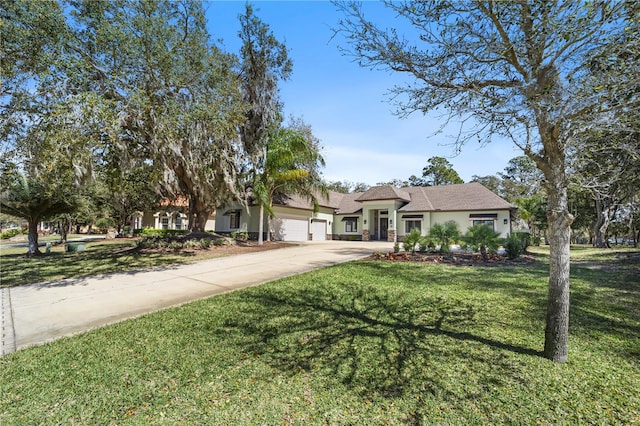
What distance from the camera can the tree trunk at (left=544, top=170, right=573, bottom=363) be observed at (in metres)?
3.36

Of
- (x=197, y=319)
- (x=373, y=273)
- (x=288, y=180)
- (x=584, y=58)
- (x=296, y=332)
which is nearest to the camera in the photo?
(x=584, y=58)

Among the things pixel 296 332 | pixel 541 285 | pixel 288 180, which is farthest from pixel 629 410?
pixel 288 180

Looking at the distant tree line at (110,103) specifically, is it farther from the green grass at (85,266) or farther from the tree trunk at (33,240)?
the green grass at (85,266)

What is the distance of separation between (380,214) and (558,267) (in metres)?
24.5

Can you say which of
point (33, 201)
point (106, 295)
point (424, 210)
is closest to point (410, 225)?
point (424, 210)

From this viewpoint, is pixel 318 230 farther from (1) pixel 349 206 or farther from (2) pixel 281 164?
(2) pixel 281 164

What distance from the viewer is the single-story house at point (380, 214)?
22516 millimetres

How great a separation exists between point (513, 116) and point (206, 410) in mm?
4863

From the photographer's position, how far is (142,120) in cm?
966

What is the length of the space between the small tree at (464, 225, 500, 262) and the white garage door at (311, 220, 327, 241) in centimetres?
1546

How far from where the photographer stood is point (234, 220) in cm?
2430

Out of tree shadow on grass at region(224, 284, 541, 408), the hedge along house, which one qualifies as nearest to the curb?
tree shadow on grass at region(224, 284, 541, 408)

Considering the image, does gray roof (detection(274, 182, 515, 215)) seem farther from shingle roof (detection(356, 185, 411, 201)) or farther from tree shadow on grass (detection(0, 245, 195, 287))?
tree shadow on grass (detection(0, 245, 195, 287))

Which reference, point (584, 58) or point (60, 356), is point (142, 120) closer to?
point (60, 356)
